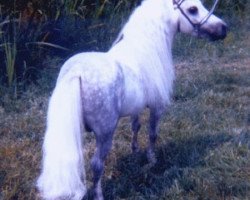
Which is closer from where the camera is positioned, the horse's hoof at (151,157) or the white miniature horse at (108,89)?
the white miniature horse at (108,89)

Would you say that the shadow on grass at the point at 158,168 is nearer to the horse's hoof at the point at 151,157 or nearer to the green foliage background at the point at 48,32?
the horse's hoof at the point at 151,157

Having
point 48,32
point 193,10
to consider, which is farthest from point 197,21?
point 48,32

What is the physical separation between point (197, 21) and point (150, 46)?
0.59 m

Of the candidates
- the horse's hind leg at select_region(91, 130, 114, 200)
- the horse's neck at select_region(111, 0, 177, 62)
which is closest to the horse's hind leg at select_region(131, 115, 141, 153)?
the horse's neck at select_region(111, 0, 177, 62)

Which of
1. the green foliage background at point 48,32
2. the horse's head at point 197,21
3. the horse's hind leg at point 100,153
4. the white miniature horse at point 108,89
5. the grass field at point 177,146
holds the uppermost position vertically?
the horse's head at point 197,21

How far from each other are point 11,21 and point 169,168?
12.1 feet

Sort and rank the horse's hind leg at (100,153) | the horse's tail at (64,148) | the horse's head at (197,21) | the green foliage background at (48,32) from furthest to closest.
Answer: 1. the green foliage background at (48,32)
2. the horse's head at (197,21)
3. the horse's hind leg at (100,153)
4. the horse's tail at (64,148)

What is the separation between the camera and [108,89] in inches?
134

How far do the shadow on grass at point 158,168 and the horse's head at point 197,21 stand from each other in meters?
1.00

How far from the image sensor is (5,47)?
6.29 metres

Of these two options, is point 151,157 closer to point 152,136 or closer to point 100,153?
point 152,136

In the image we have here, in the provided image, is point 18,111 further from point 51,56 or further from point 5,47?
point 51,56

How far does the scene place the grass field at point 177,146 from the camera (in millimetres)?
3795

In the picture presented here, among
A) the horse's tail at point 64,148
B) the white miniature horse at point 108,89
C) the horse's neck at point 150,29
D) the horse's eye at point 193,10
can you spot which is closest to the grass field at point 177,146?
the white miniature horse at point 108,89
